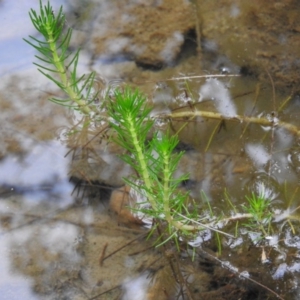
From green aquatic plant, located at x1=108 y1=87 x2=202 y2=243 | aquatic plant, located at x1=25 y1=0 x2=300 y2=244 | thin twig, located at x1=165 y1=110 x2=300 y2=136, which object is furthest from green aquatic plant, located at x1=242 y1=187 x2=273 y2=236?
thin twig, located at x1=165 y1=110 x2=300 y2=136

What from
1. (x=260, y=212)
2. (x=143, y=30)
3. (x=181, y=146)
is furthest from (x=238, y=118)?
(x=143, y=30)

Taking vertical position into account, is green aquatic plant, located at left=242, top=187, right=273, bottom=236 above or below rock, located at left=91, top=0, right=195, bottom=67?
below

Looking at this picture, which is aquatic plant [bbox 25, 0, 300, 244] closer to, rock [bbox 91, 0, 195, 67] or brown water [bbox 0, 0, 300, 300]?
brown water [bbox 0, 0, 300, 300]

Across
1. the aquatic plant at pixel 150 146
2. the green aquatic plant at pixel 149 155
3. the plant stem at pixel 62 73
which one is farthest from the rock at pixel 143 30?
the green aquatic plant at pixel 149 155

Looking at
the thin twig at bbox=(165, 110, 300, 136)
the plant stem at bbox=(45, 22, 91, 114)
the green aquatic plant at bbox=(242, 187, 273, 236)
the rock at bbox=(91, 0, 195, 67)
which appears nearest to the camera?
the plant stem at bbox=(45, 22, 91, 114)

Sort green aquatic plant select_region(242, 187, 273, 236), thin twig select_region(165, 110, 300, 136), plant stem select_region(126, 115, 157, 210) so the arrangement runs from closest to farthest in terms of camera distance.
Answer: plant stem select_region(126, 115, 157, 210) < green aquatic plant select_region(242, 187, 273, 236) < thin twig select_region(165, 110, 300, 136)

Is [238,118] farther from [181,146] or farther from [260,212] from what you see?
[260,212]

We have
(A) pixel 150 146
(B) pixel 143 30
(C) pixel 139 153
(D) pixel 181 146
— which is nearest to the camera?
(C) pixel 139 153

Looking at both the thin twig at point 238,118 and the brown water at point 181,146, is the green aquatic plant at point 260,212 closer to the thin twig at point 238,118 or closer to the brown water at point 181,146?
the brown water at point 181,146
